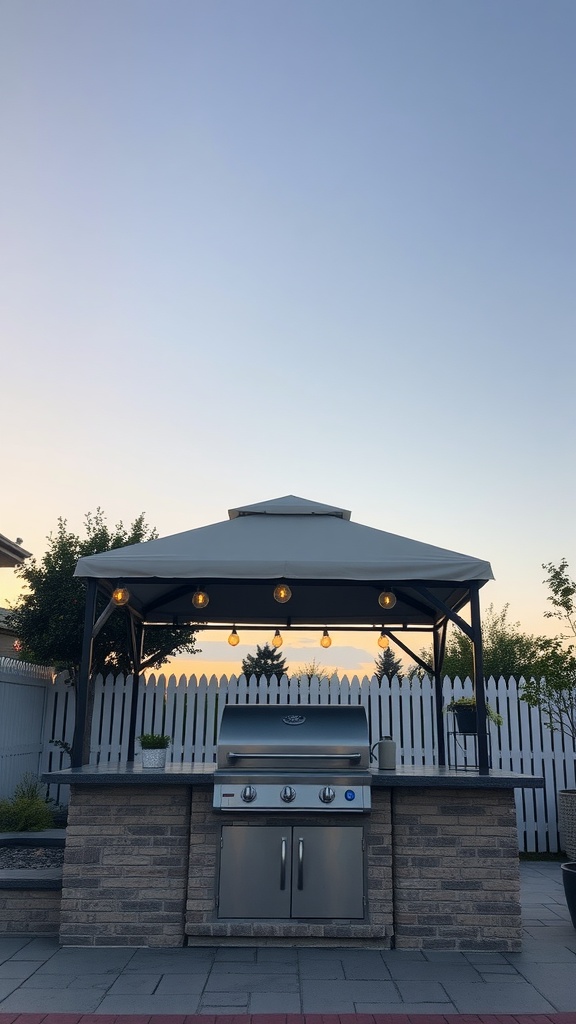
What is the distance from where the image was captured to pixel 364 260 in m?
8.80

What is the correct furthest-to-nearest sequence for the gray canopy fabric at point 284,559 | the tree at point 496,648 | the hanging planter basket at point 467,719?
the tree at point 496,648 → the hanging planter basket at point 467,719 → the gray canopy fabric at point 284,559

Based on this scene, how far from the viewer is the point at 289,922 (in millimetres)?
4594

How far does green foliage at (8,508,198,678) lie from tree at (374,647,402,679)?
36.1 metres

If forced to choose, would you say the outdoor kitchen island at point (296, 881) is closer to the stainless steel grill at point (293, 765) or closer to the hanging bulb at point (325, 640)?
the stainless steel grill at point (293, 765)

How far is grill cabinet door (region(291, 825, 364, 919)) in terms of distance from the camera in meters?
4.60

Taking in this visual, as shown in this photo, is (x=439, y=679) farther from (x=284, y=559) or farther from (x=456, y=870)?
(x=284, y=559)

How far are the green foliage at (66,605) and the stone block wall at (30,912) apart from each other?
5.96m

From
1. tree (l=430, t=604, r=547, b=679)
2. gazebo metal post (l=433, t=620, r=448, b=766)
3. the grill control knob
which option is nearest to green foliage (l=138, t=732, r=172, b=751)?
the grill control knob

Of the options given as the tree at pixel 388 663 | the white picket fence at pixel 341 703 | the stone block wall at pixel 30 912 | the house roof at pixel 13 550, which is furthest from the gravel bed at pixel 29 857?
the tree at pixel 388 663

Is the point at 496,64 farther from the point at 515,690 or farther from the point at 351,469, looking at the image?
the point at 515,690

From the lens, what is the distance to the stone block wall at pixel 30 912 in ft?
16.0

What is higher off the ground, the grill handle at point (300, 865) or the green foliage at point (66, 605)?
the green foliage at point (66, 605)

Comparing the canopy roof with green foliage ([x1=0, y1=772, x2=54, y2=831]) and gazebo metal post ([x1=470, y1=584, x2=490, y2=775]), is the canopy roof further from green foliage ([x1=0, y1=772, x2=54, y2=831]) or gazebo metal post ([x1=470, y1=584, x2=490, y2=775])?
green foliage ([x1=0, y1=772, x2=54, y2=831])

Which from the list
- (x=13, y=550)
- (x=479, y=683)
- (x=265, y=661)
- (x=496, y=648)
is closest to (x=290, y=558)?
(x=479, y=683)
